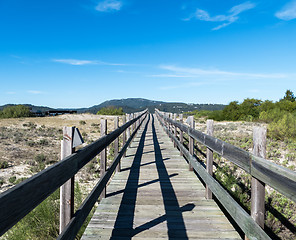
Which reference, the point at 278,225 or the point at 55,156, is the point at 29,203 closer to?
the point at 278,225

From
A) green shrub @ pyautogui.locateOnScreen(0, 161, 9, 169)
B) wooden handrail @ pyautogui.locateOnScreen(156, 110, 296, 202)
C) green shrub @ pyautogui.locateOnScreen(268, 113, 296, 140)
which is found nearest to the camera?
wooden handrail @ pyautogui.locateOnScreen(156, 110, 296, 202)

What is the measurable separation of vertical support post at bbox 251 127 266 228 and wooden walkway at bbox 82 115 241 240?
2.79 ft

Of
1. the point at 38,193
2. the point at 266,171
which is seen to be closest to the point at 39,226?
the point at 38,193

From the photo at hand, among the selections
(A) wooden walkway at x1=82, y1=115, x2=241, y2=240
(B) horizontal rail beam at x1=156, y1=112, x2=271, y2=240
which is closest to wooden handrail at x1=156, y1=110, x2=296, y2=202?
(B) horizontal rail beam at x1=156, y1=112, x2=271, y2=240

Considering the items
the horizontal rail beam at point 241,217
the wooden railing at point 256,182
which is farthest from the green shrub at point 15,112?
the wooden railing at point 256,182

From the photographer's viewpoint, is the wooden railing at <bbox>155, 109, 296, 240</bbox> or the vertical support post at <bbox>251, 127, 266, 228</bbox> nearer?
the wooden railing at <bbox>155, 109, 296, 240</bbox>

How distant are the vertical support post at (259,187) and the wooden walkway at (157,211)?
85 centimetres

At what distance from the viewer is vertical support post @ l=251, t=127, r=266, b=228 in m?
1.99

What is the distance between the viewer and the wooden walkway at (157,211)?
2.75m

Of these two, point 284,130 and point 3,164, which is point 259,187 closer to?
point 3,164

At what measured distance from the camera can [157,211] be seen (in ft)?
11.0

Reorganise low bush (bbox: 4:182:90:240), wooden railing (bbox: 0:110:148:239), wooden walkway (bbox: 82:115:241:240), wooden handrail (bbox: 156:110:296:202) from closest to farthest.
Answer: wooden railing (bbox: 0:110:148:239) < wooden handrail (bbox: 156:110:296:202) < wooden walkway (bbox: 82:115:241:240) < low bush (bbox: 4:182:90:240)

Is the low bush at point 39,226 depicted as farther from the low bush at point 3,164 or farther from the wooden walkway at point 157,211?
the low bush at point 3,164

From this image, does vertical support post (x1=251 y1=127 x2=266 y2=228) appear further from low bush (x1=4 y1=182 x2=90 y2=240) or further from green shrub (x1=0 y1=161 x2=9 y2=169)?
green shrub (x1=0 y1=161 x2=9 y2=169)
